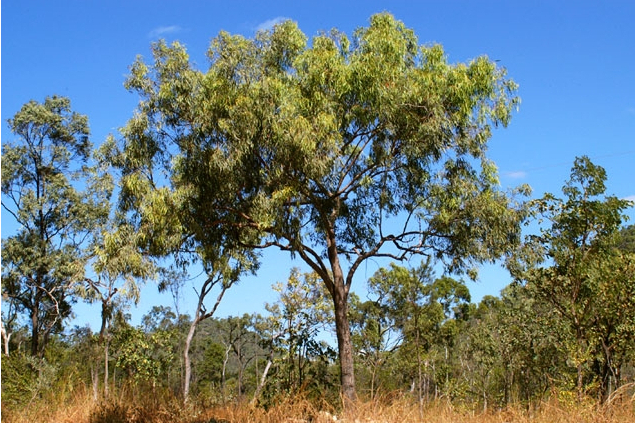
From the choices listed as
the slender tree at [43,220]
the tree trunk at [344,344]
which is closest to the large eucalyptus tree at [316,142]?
the tree trunk at [344,344]

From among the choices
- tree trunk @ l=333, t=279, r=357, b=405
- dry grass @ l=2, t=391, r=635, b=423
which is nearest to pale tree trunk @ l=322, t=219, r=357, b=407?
tree trunk @ l=333, t=279, r=357, b=405

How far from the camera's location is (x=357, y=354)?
86.1 feet

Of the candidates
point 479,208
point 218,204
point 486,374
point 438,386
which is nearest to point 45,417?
point 218,204

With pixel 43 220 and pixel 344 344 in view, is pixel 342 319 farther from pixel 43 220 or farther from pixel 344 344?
pixel 43 220

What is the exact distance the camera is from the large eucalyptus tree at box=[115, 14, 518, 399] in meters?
10.0

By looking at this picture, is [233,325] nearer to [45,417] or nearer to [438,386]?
[438,386]

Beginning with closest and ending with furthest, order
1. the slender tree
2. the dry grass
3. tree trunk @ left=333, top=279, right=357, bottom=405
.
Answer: the dry grass < tree trunk @ left=333, top=279, right=357, bottom=405 < the slender tree

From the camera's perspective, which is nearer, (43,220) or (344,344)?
(344,344)

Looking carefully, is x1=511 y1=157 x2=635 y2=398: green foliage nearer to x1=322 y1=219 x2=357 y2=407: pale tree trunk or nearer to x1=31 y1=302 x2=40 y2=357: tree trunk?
x1=322 y1=219 x2=357 y2=407: pale tree trunk

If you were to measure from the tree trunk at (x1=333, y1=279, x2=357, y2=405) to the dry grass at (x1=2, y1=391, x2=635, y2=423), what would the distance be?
1.00 metres

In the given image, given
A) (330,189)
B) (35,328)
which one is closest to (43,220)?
(35,328)

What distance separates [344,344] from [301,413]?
81.2 inches

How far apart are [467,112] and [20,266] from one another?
1674 centimetres

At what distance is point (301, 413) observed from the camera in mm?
8867
